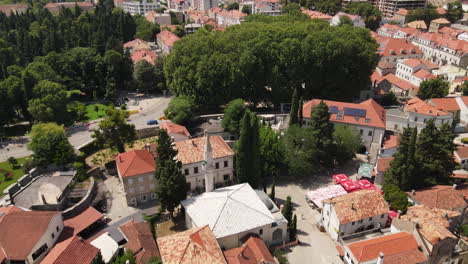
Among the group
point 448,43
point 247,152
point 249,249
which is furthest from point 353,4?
point 249,249

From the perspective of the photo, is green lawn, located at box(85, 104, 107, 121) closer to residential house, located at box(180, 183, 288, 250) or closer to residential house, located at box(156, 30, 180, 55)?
residential house, located at box(156, 30, 180, 55)

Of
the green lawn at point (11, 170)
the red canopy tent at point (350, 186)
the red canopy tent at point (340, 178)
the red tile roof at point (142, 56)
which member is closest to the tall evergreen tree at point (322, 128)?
the red canopy tent at point (340, 178)

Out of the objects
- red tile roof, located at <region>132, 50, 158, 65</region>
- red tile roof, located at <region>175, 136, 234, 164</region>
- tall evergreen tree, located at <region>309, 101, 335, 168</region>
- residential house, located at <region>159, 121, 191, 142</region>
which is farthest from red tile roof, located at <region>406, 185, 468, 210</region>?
red tile roof, located at <region>132, 50, 158, 65</region>

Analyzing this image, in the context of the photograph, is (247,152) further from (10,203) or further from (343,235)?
(10,203)

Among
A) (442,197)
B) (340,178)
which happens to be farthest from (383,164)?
(442,197)

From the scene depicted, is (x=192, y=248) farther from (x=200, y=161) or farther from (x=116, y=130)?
(x=116, y=130)

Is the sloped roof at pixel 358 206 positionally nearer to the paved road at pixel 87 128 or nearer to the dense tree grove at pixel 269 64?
the dense tree grove at pixel 269 64
